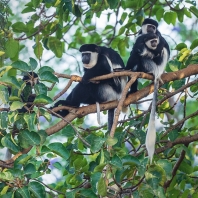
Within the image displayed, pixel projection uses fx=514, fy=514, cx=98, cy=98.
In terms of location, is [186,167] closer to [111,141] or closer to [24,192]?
[111,141]

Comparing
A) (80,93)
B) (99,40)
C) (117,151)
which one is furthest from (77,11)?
(99,40)

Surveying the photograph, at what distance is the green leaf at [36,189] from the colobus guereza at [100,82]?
1.52 metres

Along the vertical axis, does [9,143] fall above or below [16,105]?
A: below

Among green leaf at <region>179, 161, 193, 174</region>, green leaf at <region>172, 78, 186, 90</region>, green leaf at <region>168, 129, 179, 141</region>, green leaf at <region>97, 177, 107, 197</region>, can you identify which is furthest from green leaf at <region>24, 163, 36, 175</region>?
green leaf at <region>172, 78, 186, 90</region>

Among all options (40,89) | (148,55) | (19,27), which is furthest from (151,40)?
(40,89)

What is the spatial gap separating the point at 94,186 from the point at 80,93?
1.55m

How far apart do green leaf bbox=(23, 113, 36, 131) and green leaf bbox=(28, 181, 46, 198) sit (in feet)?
0.82

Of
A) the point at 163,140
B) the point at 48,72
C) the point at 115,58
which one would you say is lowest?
the point at 163,140

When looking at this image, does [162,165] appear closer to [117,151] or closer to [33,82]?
[117,151]

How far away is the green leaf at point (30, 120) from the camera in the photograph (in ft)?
6.90

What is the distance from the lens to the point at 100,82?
3.63 meters

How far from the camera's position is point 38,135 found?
6.84 feet

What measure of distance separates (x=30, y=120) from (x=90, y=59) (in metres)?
1.57

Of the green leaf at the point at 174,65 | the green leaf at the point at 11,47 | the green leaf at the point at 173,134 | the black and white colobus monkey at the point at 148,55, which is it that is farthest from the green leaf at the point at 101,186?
the black and white colobus monkey at the point at 148,55
